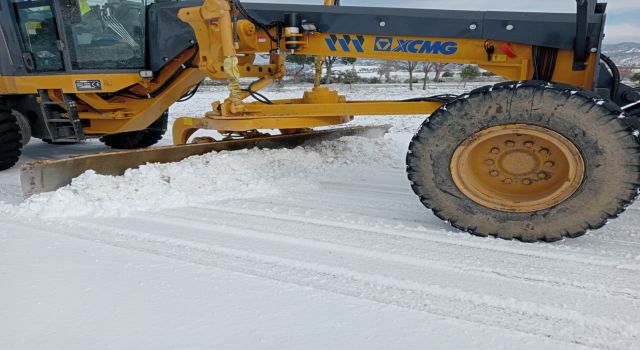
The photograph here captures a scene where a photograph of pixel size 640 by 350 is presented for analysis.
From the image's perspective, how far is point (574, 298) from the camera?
85.1 inches

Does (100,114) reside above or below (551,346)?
below

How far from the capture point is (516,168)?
10.1 feet

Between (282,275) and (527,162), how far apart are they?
1.71 meters

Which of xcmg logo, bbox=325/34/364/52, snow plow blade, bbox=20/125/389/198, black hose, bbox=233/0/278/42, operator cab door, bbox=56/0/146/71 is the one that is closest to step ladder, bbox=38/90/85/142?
operator cab door, bbox=56/0/146/71

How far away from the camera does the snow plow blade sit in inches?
138

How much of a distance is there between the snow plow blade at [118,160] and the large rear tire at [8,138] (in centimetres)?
196

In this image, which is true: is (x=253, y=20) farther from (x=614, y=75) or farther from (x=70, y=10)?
(x=614, y=75)

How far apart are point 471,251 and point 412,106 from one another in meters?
1.49

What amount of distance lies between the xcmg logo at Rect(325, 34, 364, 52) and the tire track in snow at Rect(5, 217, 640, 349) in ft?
6.15

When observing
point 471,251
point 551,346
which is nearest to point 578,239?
point 471,251

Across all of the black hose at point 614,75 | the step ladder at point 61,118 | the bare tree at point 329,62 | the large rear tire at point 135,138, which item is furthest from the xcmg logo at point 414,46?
the large rear tire at point 135,138

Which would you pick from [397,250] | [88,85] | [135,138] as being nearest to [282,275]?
[397,250]

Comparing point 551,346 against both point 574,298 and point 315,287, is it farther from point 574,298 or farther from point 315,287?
point 315,287

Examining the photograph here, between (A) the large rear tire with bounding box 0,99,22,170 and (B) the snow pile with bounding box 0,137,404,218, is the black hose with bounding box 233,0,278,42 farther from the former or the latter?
(A) the large rear tire with bounding box 0,99,22,170
